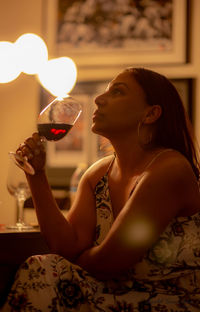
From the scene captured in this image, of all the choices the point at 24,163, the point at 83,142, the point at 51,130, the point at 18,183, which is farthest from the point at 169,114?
the point at 83,142

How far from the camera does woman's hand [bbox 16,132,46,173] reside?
4.67ft

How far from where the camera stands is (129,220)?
1.32 metres

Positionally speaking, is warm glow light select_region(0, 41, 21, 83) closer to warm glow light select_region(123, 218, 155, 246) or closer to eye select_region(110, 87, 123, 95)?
eye select_region(110, 87, 123, 95)

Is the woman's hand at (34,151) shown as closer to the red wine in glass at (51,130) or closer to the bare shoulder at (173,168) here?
the red wine in glass at (51,130)

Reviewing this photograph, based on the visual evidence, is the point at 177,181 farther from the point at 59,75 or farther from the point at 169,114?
the point at 59,75

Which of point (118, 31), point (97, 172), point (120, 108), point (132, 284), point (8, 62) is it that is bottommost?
point (132, 284)

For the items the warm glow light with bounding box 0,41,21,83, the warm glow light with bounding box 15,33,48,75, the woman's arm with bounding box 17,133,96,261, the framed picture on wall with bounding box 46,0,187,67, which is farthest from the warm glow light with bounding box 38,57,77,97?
the woman's arm with bounding box 17,133,96,261

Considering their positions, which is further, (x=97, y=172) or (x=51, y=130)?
(x=97, y=172)

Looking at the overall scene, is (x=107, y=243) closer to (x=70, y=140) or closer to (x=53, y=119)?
(x=53, y=119)

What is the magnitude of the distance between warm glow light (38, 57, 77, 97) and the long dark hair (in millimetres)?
1539

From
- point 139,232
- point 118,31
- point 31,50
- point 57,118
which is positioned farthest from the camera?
point 118,31

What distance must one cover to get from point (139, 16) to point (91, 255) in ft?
7.34

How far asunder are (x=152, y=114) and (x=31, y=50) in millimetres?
1621

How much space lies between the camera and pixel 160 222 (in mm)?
1331
